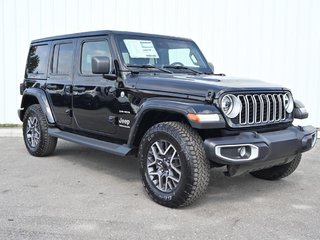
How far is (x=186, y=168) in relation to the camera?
12.3 feet

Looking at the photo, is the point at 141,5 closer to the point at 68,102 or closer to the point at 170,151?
the point at 68,102

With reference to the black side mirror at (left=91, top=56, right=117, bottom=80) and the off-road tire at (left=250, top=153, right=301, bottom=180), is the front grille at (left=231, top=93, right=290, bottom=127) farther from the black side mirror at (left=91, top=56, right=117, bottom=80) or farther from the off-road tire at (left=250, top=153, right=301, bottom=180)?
the black side mirror at (left=91, top=56, right=117, bottom=80)

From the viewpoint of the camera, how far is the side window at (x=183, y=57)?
17.4 feet

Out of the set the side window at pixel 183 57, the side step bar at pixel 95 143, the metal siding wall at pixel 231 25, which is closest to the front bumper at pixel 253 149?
the side step bar at pixel 95 143

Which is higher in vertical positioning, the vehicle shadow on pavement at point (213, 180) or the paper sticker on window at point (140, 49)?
the paper sticker on window at point (140, 49)

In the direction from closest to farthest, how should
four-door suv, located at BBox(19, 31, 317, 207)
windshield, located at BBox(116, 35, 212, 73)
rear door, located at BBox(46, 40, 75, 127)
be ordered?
four-door suv, located at BBox(19, 31, 317, 207) < windshield, located at BBox(116, 35, 212, 73) < rear door, located at BBox(46, 40, 75, 127)

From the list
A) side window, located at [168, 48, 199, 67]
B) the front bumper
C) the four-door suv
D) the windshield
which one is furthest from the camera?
side window, located at [168, 48, 199, 67]

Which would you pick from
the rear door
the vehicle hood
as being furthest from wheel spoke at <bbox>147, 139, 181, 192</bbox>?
the rear door

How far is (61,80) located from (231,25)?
450 cm

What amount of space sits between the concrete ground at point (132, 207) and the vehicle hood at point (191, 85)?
1.18m

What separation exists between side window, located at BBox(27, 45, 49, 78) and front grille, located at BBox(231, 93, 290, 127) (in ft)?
11.6

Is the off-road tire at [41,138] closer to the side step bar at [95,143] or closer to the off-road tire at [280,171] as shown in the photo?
the side step bar at [95,143]

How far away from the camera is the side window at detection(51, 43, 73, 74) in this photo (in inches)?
224

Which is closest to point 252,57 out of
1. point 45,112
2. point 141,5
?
point 141,5
